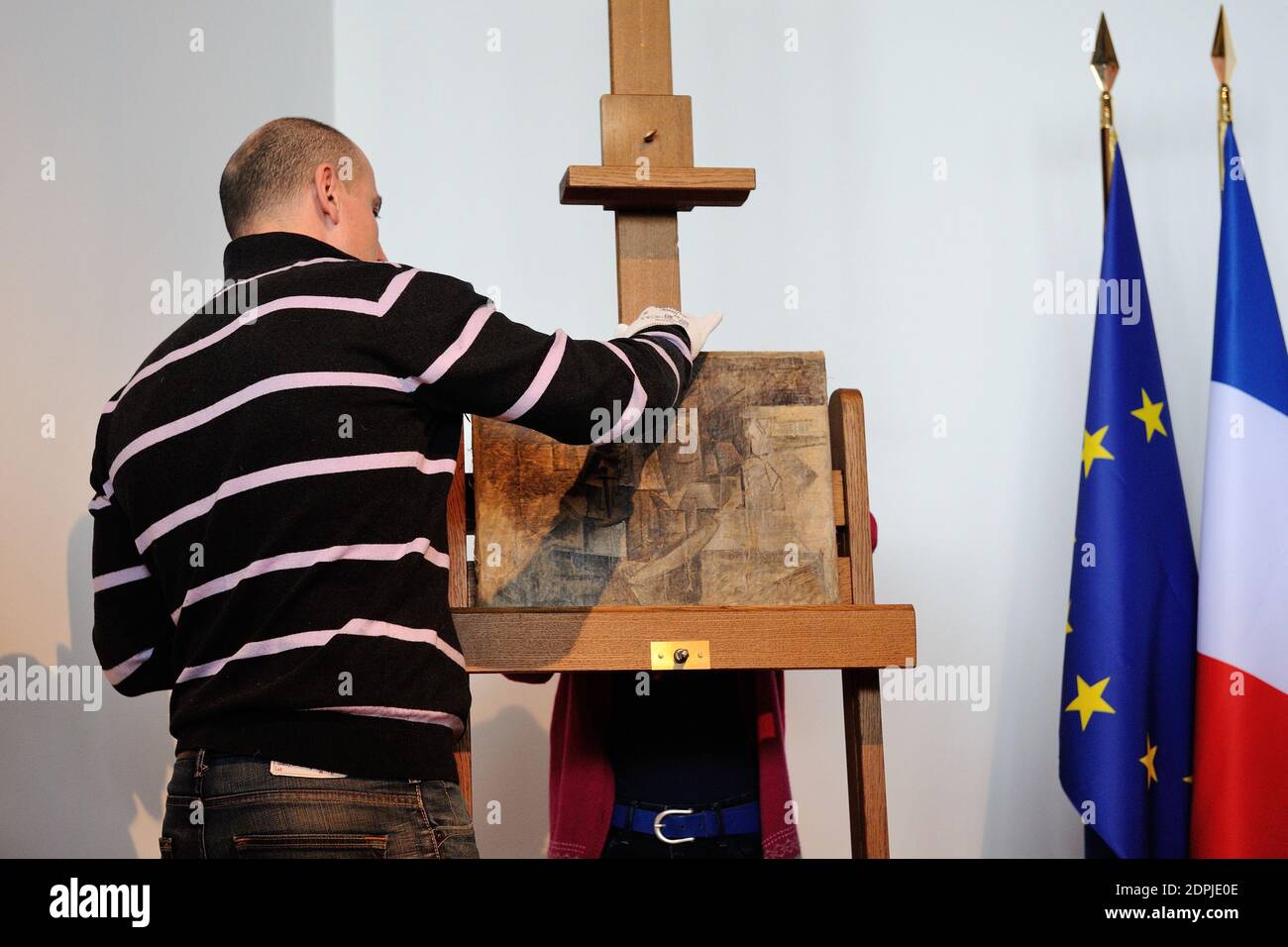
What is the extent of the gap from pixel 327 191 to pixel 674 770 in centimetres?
97

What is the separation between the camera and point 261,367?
148 centimetres

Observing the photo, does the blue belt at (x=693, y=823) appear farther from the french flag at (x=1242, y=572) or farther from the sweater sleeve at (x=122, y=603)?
the french flag at (x=1242, y=572)

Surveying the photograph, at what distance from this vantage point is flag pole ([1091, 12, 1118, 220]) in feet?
9.29

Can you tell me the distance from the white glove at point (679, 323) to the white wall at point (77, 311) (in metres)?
1.08

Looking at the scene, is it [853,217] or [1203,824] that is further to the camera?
[853,217]

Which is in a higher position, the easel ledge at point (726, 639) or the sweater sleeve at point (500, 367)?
the sweater sleeve at point (500, 367)

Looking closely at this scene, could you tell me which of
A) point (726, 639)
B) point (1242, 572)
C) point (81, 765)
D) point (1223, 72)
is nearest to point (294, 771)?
point (726, 639)

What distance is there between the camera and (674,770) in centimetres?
207

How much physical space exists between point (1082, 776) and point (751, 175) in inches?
52.8

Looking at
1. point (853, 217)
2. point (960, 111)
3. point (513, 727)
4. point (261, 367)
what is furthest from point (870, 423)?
point (261, 367)

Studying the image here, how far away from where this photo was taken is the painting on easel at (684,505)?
1.78 m

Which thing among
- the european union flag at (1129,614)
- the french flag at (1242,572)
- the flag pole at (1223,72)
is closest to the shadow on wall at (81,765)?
the european union flag at (1129,614)

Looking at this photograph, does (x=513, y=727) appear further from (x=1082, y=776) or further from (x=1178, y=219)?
Result: (x=1178, y=219)

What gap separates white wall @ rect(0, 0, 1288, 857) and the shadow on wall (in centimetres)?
78
